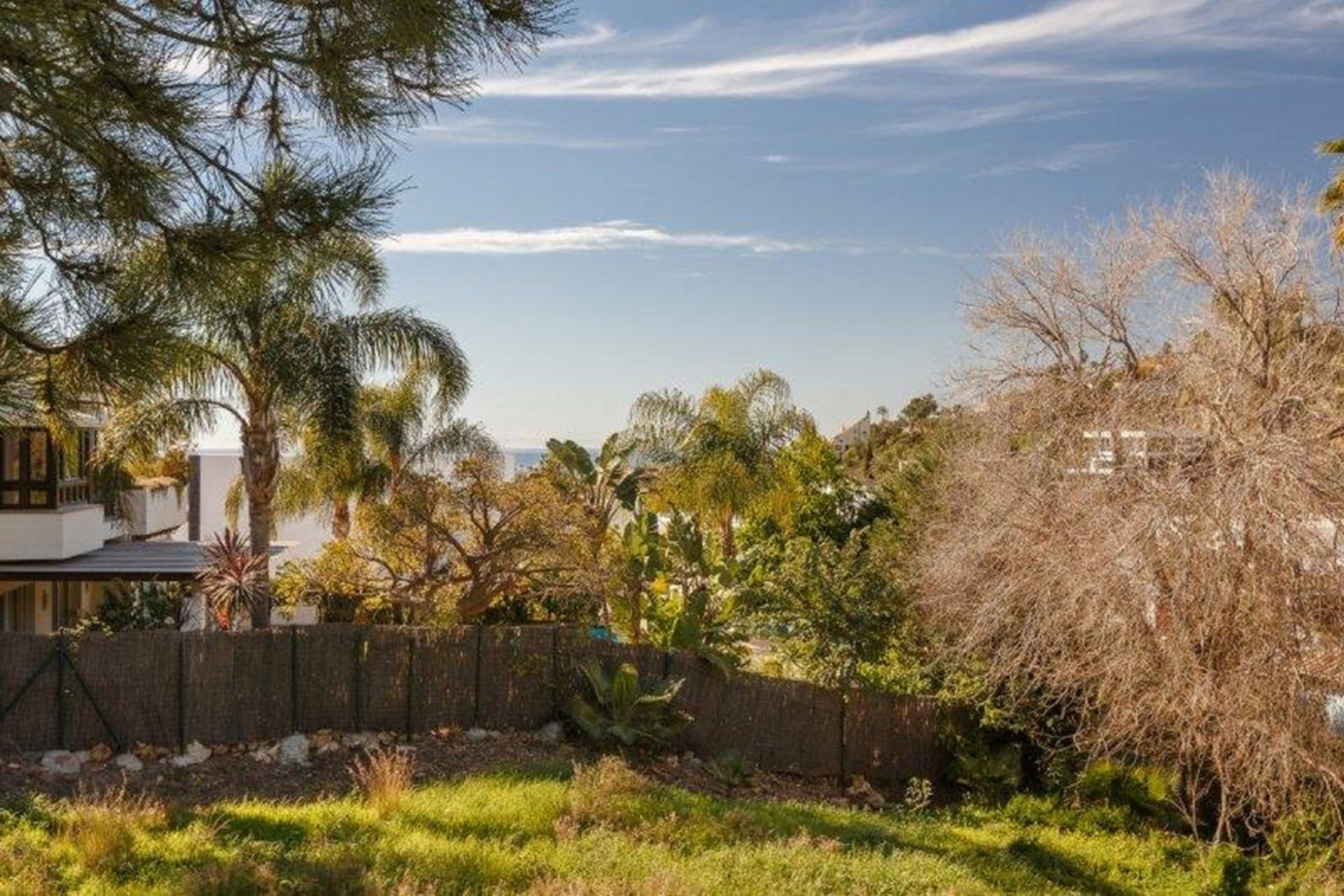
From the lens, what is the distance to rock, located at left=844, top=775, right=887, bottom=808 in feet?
46.6

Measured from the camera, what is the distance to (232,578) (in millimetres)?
17875

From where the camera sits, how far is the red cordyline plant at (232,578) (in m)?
17.8

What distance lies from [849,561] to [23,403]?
34.2ft

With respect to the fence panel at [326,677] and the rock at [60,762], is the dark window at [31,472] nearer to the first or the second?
the fence panel at [326,677]

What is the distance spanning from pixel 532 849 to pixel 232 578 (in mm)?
11029

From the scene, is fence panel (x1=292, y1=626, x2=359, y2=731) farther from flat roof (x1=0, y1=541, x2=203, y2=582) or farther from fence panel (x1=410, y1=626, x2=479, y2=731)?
flat roof (x1=0, y1=541, x2=203, y2=582)

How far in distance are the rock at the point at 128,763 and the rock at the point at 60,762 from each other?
35cm

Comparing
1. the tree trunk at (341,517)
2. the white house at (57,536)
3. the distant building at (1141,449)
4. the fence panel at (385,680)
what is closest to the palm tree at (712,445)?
the tree trunk at (341,517)

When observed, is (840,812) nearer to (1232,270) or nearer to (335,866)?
(335,866)

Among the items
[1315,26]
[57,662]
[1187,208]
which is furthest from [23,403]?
[1315,26]

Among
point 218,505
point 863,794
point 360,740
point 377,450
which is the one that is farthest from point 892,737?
point 218,505

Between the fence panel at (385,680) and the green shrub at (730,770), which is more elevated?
the fence panel at (385,680)

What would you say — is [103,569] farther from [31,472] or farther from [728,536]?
[728,536]

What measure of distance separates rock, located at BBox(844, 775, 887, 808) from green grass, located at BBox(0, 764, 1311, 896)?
7.59ft
